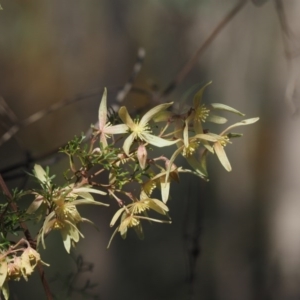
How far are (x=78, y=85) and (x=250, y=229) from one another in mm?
603

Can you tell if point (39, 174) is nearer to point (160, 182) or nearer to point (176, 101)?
point (160, 182)

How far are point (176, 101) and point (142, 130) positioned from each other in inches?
33.6

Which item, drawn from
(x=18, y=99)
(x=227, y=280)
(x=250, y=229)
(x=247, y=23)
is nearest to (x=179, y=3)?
(x=247, y=23)

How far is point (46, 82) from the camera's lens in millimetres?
1342

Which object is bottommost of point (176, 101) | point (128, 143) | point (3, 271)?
point (3, 271)

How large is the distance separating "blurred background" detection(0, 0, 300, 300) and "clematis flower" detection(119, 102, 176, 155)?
2.46 ft

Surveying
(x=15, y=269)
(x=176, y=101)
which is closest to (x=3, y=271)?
(x=15, y=269)

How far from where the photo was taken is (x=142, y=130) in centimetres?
43

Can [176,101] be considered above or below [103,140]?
above

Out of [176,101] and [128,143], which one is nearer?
[128,143]

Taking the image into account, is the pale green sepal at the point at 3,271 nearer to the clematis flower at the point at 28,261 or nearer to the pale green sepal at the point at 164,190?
the clematis flower at the point at 28,261

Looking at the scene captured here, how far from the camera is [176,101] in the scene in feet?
4.19

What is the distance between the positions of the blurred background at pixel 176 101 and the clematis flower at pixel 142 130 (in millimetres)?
749

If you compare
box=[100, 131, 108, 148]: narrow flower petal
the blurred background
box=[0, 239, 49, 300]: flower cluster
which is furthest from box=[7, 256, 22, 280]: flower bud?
the blurred background
